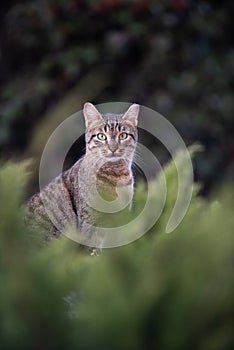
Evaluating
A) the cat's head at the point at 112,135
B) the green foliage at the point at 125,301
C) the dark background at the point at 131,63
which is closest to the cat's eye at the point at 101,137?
the cat's head at the point at 112,135

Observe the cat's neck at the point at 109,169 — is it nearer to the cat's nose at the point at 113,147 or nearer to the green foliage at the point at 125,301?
the cat's nose at the point at 113,147

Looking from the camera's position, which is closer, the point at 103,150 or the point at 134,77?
the point at 103,150

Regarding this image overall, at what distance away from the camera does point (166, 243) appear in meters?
0.76

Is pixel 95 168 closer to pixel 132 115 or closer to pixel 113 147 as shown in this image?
pixel 113 147

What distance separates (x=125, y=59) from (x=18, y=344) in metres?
6.41

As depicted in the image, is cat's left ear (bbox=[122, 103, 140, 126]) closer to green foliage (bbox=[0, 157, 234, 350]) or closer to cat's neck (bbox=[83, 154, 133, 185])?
cat's neck (bbox=[83, 154, 133, 185])

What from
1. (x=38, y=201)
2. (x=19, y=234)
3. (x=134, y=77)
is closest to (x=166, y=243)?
(x=19, y=234)

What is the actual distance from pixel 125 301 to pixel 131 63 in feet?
21.1

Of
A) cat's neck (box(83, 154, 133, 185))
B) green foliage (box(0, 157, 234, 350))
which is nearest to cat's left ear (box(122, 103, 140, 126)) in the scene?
cat's neck (box(83, 154, 133, 185))

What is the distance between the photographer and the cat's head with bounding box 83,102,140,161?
2912 millimetres

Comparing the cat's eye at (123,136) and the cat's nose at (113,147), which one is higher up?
the cat's eye at (123,136)

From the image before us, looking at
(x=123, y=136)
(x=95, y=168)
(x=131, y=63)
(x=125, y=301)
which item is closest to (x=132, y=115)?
(x=123, y=136)

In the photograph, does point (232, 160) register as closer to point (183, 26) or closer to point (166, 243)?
point (183, 26)

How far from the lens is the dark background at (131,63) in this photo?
22.3 feet
